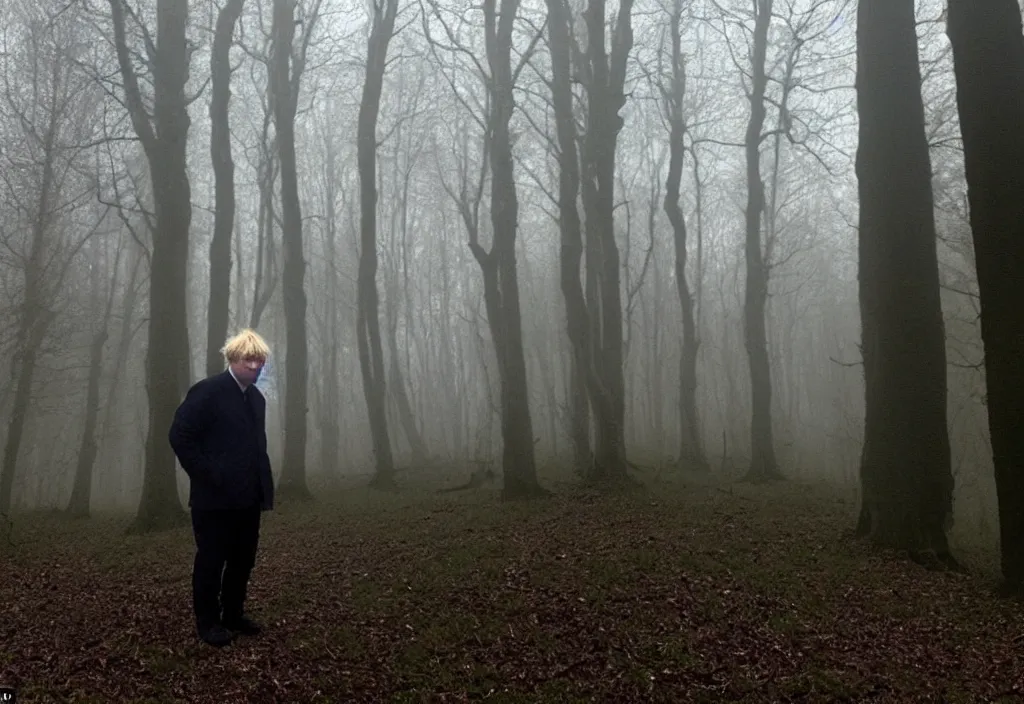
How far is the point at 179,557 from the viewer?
8.15 meters

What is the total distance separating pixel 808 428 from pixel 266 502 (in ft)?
104

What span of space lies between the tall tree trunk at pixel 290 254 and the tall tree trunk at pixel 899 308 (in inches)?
434

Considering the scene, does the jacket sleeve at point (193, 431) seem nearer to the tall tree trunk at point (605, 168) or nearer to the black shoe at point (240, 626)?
the black shoe at point (240, 626)

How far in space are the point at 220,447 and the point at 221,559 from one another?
79cm

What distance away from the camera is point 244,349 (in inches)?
199

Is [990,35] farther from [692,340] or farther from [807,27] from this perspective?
[692,340]

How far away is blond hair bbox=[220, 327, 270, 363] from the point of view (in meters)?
5.04

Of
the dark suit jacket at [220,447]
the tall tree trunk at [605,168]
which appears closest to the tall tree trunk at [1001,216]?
the dark suit jacket at [220,447]

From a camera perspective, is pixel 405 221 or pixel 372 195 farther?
pixel 405 221

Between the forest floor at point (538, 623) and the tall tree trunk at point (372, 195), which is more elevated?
the tall tree trunk at point (372, 195)

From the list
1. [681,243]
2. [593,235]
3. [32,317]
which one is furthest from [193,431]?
[681,243]

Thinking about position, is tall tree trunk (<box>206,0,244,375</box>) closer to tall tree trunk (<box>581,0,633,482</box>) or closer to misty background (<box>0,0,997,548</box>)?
misty background (<box>0,0,997,548</box>)

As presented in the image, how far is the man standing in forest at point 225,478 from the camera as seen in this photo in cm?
485

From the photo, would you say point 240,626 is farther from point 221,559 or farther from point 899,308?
point 899,308
